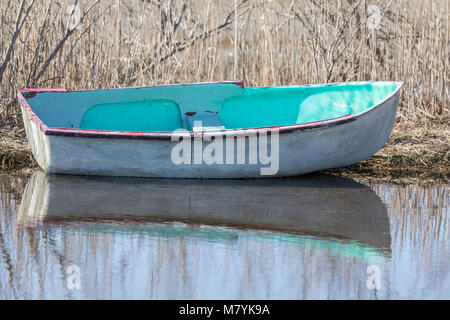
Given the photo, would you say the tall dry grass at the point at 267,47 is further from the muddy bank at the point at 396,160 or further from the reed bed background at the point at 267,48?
the muddy bank at the point at 396,160

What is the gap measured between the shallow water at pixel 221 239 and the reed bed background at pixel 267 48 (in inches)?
73.6

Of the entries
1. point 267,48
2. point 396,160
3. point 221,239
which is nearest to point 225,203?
point 221,239

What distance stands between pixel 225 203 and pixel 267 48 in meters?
2.98

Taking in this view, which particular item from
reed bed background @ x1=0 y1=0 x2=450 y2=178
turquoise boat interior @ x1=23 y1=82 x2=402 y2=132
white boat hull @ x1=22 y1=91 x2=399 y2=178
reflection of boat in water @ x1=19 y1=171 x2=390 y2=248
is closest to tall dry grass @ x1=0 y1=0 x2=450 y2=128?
reed bed background @ x1=0 y1=0 x2=450 y2=178

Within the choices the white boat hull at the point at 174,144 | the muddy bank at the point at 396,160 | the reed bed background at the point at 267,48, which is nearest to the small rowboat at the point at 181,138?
the white boat hull at the point at 174,144

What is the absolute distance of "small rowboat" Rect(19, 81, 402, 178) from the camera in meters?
5.50

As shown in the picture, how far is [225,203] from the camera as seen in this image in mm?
5051

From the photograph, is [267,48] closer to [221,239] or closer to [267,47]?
[267,47]

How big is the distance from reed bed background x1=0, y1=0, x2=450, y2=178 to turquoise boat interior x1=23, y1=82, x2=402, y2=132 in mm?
887

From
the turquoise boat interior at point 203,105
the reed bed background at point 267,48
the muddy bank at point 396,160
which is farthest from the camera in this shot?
the reed bed background at point 267,48

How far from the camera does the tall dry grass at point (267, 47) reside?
7230 millimetres

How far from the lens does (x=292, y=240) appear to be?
4.25 meters

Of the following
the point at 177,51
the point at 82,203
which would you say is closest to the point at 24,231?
the point at 82,203
